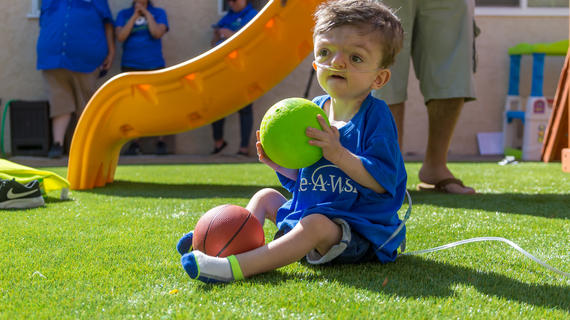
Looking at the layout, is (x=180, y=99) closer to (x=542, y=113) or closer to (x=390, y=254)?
(x=390, y=254)

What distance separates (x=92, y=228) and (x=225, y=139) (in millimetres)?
5705

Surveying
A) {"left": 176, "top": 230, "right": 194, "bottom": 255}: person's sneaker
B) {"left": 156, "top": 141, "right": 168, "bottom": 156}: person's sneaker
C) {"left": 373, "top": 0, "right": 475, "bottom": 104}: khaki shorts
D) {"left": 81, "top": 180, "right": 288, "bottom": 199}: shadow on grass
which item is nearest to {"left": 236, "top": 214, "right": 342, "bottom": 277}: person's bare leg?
{"left": 176, "top": 230, "right": 194, "bottom": 255}: person's sneaker

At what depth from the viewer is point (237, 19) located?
7.03m

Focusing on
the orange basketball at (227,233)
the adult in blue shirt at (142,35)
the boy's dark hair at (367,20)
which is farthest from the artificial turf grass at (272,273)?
the adult in blue shirt at (142,35)

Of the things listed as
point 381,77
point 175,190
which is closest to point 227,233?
point 381,77

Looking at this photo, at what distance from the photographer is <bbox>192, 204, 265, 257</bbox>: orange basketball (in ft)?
5.51

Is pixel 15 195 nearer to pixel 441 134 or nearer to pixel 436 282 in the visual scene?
pixel 436 282

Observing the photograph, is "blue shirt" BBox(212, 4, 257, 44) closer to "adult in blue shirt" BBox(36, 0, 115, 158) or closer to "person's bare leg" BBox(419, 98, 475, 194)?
"adult in blue shirt" BBox(36, 0, 115, 158)

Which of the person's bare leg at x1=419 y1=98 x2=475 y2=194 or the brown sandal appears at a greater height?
the person's bare leg at x1=419 y1=98 x2=475 y2=194

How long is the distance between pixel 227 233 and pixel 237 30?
220 inches

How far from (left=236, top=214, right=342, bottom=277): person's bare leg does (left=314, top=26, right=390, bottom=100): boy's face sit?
1.43 feet

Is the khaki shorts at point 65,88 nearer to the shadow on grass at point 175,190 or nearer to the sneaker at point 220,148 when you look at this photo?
the sneaker at point 220,148

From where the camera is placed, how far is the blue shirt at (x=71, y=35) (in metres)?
6.71

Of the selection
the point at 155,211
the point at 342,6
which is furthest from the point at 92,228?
the point at 342,6
